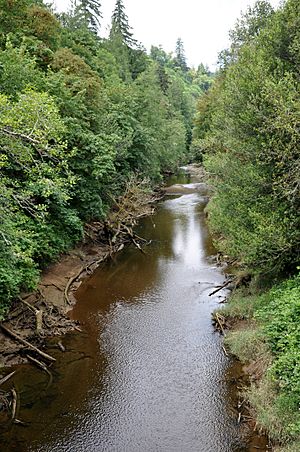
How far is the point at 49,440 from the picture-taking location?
10.4m

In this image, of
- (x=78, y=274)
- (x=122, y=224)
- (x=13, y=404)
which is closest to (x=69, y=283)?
(x=78, y=274)

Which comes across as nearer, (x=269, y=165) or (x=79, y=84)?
(x=269, y=165)

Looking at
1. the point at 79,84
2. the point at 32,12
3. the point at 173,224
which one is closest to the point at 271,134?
the point at 79,84

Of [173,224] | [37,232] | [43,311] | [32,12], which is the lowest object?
[173,224]

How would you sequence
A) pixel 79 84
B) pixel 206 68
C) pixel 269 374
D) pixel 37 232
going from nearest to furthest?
pixel 269 374 → pixel 37 232 → pixel 79 84 → pixel 206 68

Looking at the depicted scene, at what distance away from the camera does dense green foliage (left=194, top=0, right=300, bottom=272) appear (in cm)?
1367

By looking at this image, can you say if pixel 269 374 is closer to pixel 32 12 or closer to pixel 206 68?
pixel 32 12

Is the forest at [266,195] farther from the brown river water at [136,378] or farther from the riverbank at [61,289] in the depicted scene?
the riverbank at [61,289]

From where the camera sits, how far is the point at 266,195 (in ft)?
50.1

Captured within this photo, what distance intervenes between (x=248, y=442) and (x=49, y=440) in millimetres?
5308

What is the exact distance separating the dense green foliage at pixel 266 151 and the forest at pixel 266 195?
0.04 m

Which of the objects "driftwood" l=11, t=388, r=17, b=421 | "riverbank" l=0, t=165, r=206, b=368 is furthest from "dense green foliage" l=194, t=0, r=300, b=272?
"driftwood" l=11, t=388, r=17, b=421

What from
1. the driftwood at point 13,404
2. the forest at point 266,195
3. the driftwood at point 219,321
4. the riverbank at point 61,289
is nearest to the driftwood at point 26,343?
the riverbank at point 61,289

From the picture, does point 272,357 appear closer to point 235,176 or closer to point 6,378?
point 235,176
